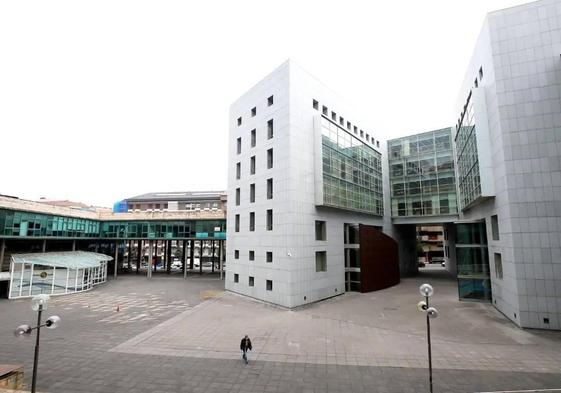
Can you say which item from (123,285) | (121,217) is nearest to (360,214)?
(123,285)

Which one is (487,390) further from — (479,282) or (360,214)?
(360,214)

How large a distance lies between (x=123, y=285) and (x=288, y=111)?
109ft

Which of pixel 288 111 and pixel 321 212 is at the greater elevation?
pixel 288 111

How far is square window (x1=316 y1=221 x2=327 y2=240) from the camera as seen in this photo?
3163cm

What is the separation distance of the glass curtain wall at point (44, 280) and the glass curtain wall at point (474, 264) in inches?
1650

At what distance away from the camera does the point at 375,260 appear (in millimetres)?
35438

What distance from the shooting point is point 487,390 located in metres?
11.8

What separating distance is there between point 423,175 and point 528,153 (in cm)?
2612

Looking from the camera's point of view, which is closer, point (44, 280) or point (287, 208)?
point (287, 208)

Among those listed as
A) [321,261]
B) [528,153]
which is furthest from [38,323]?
[528,153]

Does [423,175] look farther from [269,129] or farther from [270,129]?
[269,129]

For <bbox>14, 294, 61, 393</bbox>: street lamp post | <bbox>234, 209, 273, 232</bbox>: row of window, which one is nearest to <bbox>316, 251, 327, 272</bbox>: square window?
<bbox>234, 209, 273, 232</bbox>: row of window

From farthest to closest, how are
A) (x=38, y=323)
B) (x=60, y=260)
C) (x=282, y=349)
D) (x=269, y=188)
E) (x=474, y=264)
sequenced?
(x=60, y=260) → (x=269, y=188) → (x=474, y=264) → (x=282, y=349) → (x=38, y=323)

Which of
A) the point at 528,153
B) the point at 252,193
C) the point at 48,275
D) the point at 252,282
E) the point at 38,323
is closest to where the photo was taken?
the point at 38,323
